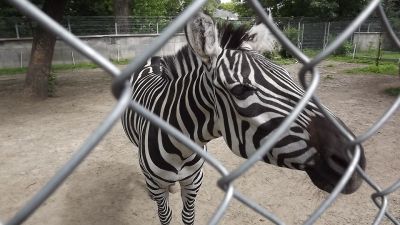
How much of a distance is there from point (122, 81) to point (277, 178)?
135 inches

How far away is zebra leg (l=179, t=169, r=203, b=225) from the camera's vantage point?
2436 millimetres

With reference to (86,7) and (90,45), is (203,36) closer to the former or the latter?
(90,45)

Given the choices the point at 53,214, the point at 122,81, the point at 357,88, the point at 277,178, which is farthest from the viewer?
the point at 357,88

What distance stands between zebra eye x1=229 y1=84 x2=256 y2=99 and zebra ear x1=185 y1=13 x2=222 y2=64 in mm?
212

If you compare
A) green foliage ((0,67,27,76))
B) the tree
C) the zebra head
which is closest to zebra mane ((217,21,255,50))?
the zebra head

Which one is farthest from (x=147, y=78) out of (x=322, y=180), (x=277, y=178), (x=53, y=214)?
(x=322, y=180)

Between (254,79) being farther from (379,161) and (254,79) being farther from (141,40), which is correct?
(141,40)

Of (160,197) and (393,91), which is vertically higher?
(160,197)

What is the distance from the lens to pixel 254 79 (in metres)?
1.46

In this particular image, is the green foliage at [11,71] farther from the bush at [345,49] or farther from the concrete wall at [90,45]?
the bush at [345,49]

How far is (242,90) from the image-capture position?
57.2 inches

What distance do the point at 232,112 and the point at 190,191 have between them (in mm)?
1181

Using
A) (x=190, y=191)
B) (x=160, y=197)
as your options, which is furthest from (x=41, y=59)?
(x=190, y=191)

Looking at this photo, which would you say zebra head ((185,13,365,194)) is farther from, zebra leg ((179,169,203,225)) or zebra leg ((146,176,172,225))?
zebra leg ((146,176,172,225))
